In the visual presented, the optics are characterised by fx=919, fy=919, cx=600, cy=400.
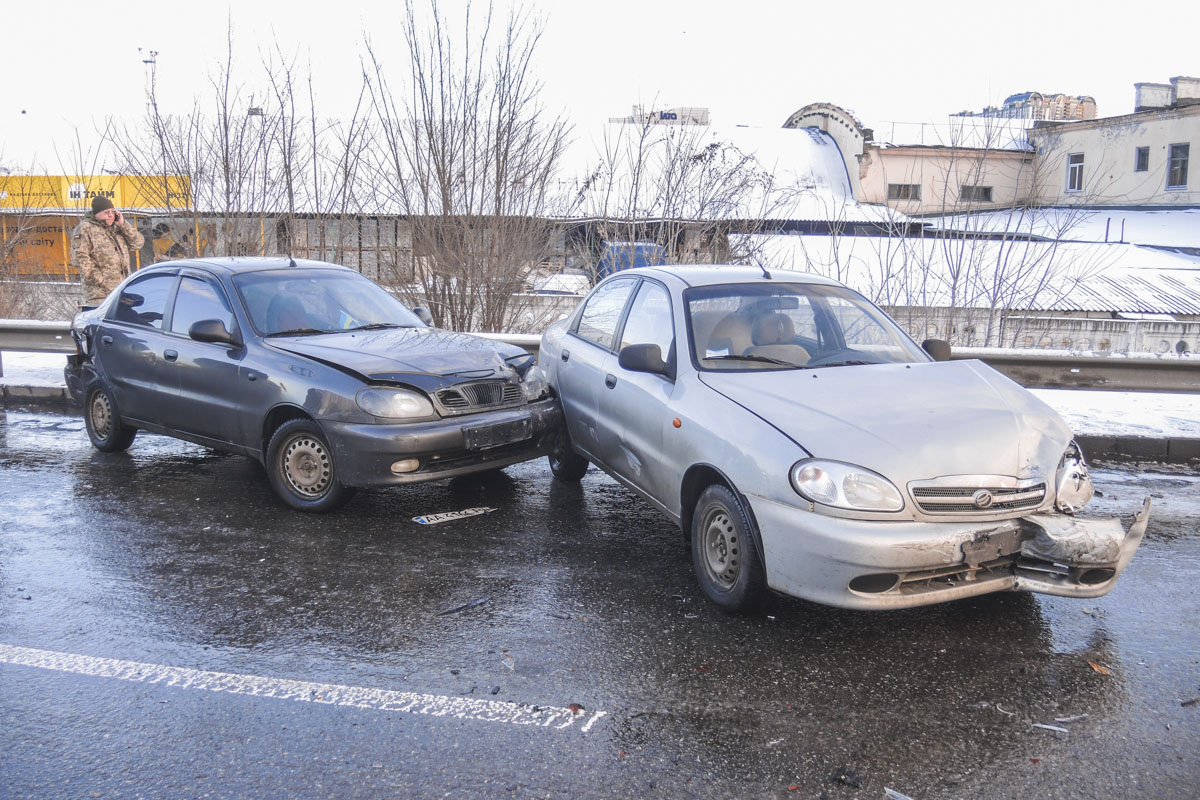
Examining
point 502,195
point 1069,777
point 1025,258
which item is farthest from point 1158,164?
point 1069,777

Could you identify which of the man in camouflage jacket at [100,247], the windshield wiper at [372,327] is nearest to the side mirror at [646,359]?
the windshield wiper at [372,327]

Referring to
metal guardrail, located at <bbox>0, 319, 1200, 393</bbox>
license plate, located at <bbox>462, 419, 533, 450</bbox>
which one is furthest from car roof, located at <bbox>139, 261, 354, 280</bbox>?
metal guardrail, located at <bbox>0, 319, 1200, 393</bbox>

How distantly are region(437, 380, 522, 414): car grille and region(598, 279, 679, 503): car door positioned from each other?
2.33 feet

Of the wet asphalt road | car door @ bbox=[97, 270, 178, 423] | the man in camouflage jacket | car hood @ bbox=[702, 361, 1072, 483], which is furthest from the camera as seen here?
the man in camouflage jacket

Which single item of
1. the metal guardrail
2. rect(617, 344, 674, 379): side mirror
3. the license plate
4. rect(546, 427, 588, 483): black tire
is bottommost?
rect(546, 427, 588, 483): black tire

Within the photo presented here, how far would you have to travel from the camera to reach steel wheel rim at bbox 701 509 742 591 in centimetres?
419

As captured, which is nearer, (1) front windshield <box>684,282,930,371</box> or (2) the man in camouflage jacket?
(1) front windshield <box>684,282,930,371</box>

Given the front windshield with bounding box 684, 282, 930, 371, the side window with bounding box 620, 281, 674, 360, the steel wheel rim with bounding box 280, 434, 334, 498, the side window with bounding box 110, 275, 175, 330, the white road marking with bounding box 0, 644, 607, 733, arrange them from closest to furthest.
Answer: the white road marking with bounding box 0, 644, 607, 733
the front windshield with bounding box 684, 282, 930, 371
the side window with bounding box 620, 281, 674, 360
the steel wheel rim with bounding box 280, 434, 334, 498
the side window with bounding box 110, 275, 175, 330

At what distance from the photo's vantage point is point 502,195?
1201 cm

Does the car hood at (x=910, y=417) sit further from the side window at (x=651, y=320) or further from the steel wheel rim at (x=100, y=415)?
the steel wheel rim at (x=100, y=415)

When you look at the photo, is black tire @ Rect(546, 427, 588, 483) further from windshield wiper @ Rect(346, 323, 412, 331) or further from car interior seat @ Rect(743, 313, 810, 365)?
car interior seat @ Rect(743, 313, 810, 365)

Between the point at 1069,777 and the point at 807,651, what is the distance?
3.71ft

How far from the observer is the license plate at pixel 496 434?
224 inches

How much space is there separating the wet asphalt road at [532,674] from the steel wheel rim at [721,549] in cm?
19
